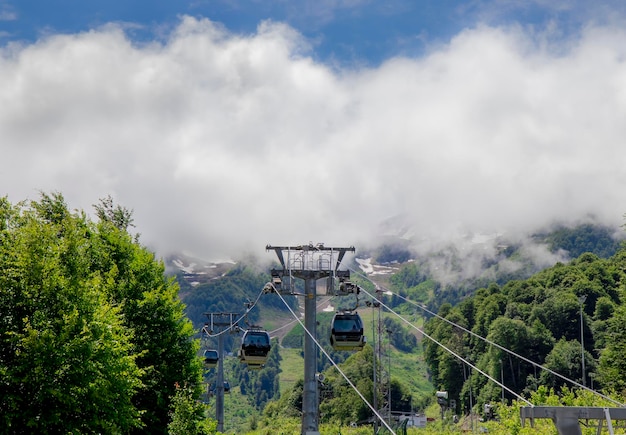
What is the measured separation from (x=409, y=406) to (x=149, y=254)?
123m

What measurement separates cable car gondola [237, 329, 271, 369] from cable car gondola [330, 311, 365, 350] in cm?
346

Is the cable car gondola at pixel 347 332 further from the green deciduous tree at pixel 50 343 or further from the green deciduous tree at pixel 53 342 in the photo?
the green deciduous tree at pixel 50 343

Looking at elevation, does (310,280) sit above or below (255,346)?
above

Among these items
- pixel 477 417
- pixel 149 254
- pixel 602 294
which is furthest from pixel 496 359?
pixel 149 254

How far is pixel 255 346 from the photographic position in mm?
32938

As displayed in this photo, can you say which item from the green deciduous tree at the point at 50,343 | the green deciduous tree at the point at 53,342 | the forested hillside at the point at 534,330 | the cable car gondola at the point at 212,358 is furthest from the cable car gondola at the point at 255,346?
the forested hillside at the point at 534,330

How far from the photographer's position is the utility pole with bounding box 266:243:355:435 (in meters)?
27.3

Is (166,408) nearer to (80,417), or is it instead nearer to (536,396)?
(80,417)

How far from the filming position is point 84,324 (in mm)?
21359

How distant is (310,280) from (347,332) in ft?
11.2

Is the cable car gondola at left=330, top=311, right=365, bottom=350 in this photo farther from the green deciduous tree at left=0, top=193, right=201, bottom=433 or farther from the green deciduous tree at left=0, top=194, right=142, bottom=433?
the green deciduous tree at left=0, top=194, right=142, bottom=433

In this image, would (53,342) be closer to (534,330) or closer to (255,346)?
(255,346)

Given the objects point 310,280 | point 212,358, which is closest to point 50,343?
point 310,280

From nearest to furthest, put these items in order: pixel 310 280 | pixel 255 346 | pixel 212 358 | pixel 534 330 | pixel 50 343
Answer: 1. pixel 50 343
2. pixel 310 280
3. pixel 255 346
4. pixel 212 358
5. pixel 534 330
